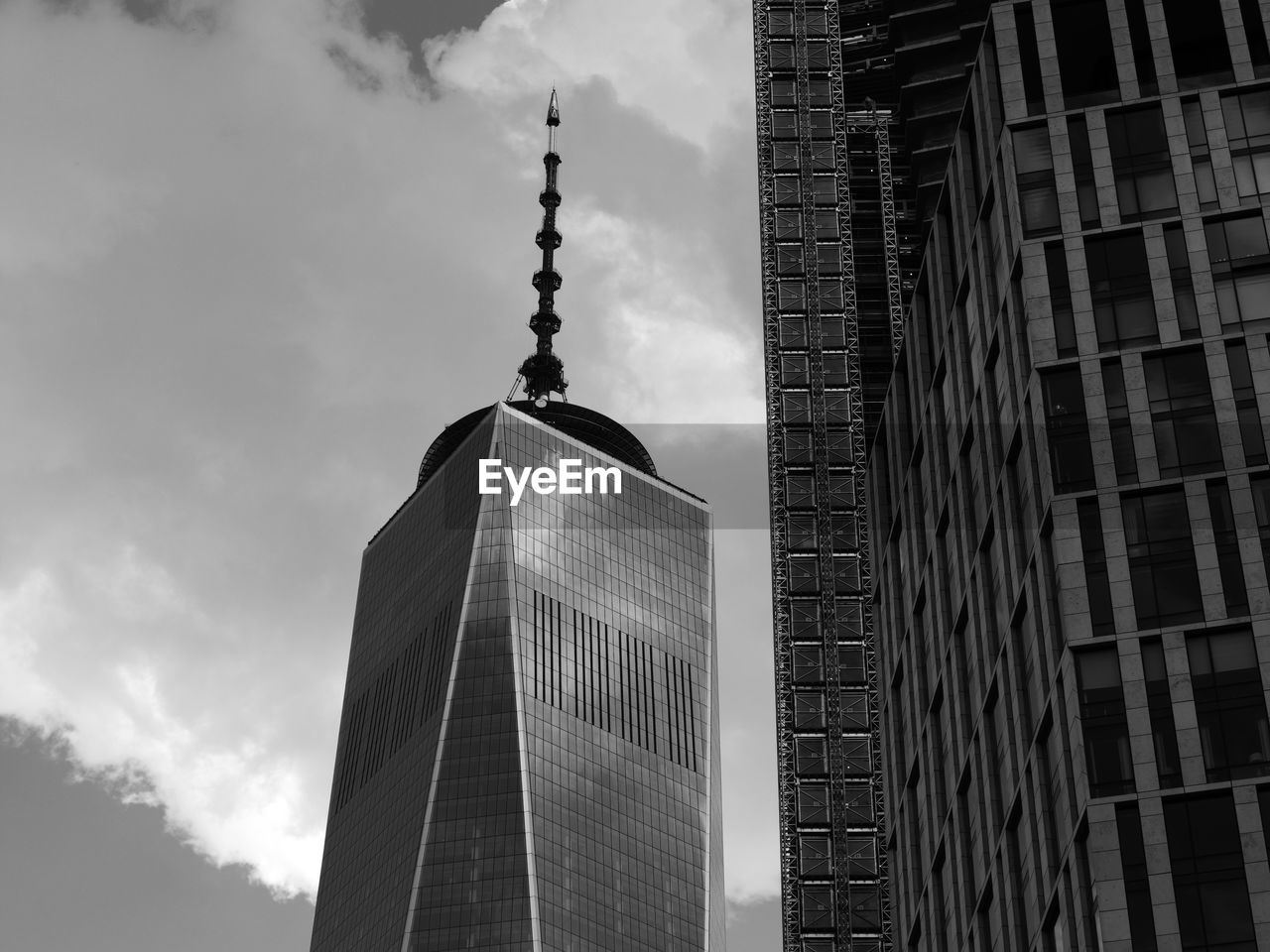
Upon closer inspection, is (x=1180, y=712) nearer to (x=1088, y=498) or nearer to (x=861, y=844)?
(x=1088, y=498)

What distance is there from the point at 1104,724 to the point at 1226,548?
26.1 ft

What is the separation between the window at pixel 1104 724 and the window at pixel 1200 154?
2037 centimetres

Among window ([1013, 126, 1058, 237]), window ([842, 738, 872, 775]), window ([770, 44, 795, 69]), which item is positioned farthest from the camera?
window ([770, 44, 795, 69])

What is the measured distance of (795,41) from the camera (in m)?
176

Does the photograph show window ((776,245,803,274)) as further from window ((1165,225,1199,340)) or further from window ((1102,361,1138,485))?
window ((1102,361,1138,485))

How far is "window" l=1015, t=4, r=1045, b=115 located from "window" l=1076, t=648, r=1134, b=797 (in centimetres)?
2599

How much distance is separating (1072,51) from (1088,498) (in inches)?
877

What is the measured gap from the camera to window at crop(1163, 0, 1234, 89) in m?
92.8

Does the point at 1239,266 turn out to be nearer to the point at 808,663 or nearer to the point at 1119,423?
the point at 1119,423

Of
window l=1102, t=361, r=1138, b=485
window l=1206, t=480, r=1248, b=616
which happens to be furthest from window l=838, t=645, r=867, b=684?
window l=1206, t=480, r=1248, b=616

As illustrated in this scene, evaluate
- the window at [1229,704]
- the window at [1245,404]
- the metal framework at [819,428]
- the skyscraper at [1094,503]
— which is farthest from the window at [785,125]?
the window at [1229,704]

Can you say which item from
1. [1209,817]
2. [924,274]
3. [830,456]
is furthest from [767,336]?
[1209,817]

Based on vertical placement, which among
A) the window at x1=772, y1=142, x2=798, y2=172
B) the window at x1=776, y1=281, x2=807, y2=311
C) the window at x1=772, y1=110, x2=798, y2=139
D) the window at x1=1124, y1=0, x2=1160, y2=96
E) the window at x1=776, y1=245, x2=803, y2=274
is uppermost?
the window at x1=772, y1=110, x2=798, y2=139

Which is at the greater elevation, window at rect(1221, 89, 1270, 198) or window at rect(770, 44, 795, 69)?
window at rect(770, 44, 795, 69)
